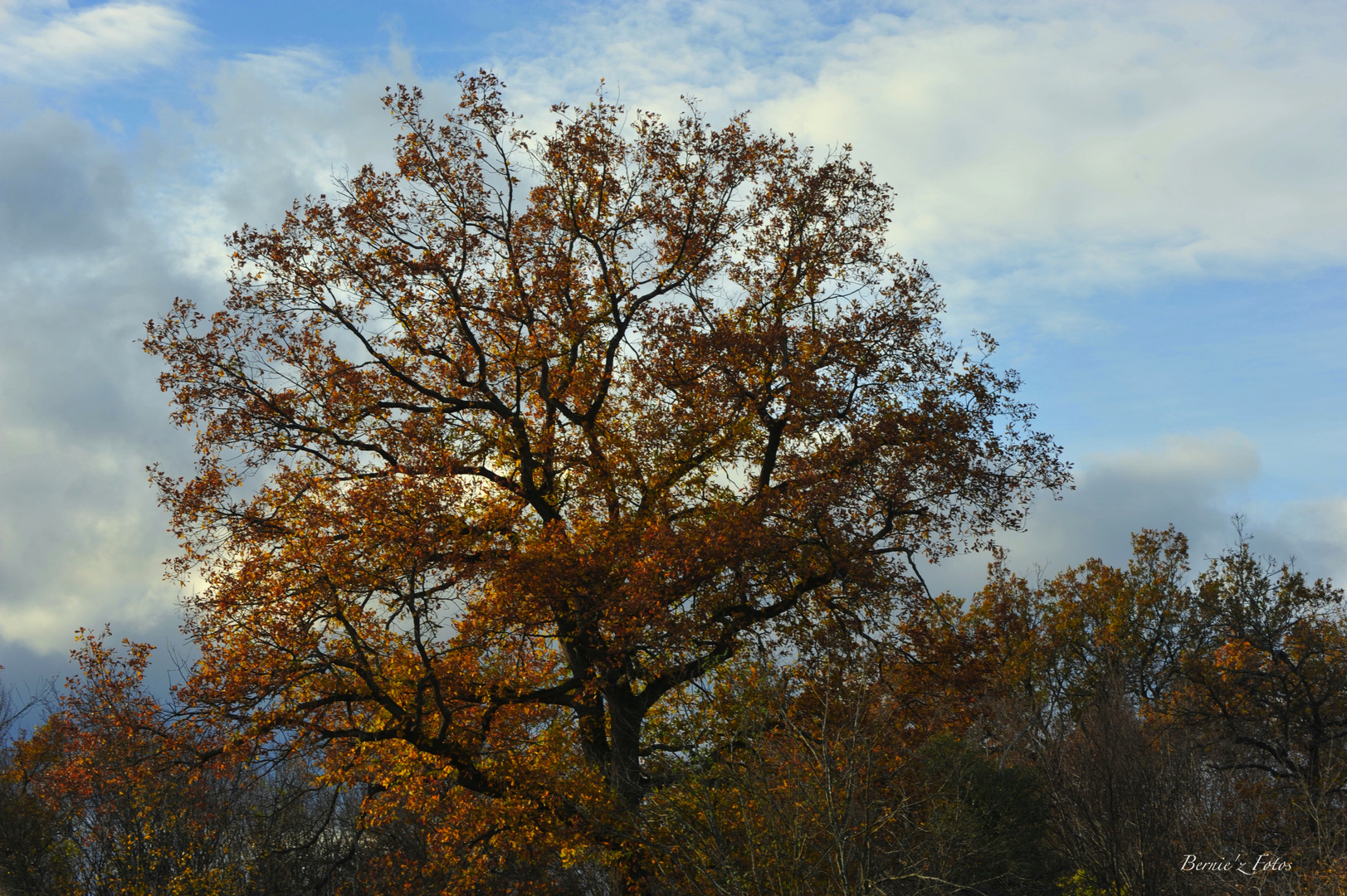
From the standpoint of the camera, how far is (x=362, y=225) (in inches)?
677

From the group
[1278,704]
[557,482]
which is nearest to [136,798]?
[557,482]

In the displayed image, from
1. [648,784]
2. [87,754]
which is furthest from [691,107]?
[87,754]

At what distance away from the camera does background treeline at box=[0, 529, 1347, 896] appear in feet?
39.2

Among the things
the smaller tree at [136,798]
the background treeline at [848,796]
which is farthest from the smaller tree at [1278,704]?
the smaller tree at [136,798]

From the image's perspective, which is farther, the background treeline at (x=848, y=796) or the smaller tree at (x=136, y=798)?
the smaller tree at (x=136, y=798)
